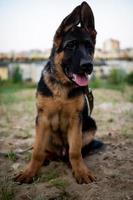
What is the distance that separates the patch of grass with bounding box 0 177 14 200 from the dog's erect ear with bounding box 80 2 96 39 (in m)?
2.04

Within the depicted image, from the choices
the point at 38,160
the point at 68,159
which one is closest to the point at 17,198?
the point at 38,160

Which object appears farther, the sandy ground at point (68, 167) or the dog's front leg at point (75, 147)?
the dog's front leg at point (75, 147)

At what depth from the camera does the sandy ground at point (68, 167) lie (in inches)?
160

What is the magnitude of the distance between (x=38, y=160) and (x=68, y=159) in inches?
20.9

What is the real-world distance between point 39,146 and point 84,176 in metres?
0.67

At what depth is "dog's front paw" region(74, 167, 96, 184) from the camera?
4.44m

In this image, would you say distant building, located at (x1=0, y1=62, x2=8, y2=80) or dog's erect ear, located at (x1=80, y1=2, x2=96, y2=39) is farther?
distant building, located at (x1=0, y1=62, x2=8, y2=80)

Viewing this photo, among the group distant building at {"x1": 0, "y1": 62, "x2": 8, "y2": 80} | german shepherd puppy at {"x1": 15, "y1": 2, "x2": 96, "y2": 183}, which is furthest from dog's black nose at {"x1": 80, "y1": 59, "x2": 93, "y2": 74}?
distant building at {"x1": 0, "y1": 62, "x2": 8, "y2": 80}

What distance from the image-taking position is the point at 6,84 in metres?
13.7

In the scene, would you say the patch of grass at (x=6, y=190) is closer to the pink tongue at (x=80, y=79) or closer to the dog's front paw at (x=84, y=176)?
the dog's front paw at (x=84, y=176)

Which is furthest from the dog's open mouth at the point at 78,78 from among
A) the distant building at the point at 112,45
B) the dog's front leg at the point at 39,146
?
the distant building at the point at 112,45

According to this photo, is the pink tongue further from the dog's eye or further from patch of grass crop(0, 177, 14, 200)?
patch of grass crop(0, 177, 14, 200)

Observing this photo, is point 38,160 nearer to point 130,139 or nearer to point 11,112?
point 130,139

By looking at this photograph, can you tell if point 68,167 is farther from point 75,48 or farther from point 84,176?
point 75,48
